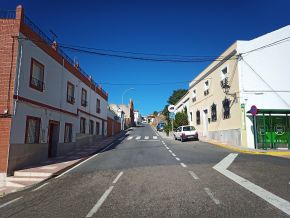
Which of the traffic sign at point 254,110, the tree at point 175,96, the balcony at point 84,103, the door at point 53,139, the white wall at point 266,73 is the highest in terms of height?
the tree at point 175,96

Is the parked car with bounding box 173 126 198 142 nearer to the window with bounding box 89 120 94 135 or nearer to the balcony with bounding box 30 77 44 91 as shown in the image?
the window with bounding box 89 120 94 135

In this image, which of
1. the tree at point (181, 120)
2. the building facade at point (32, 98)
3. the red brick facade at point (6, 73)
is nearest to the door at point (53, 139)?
the building facade at point (32, 98)

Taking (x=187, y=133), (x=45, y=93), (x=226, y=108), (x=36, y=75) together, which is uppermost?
(x=36, y=75)

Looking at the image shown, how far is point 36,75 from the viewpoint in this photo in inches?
599

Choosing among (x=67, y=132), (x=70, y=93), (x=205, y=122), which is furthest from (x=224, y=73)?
(x=67, y=132)

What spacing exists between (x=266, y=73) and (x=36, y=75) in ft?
58.8

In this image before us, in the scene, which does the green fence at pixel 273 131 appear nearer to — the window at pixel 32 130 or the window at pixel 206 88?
the window at pixel 206 88

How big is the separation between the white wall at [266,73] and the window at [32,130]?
51.1 ft

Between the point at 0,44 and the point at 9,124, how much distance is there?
402 centimetres

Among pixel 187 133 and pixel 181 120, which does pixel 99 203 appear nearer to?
pixel 187 133

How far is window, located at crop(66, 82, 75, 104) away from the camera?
20691 millimetres

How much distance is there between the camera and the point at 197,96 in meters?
35.8

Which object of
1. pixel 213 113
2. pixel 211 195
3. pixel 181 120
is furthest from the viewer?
pixel 181 120

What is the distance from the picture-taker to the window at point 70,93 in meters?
20.7
